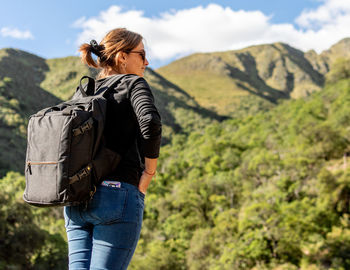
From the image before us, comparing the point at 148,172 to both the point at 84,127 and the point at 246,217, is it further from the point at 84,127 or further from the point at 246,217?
the point at 246,217

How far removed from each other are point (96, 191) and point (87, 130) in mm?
315

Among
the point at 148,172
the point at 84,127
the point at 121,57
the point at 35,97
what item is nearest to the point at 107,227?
the point at 148,172

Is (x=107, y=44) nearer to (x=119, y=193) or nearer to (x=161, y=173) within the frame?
(x=119, y=193)

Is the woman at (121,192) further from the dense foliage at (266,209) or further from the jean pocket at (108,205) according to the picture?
the dense foliage at (266,209)

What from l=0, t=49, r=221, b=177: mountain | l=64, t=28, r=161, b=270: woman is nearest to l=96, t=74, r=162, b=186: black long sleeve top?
l=64, t=28, r=161, b=270: woman

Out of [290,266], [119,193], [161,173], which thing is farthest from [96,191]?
[161,173]

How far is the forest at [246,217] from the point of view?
83.8 feet

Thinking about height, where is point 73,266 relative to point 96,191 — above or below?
below

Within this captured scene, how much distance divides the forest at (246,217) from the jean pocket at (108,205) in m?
20.1

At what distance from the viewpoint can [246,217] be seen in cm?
3328

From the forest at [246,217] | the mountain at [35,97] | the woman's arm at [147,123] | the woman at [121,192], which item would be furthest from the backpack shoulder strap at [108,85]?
the forest at [246,217]

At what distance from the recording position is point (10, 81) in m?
76.8

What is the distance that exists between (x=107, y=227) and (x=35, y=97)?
81.6 m

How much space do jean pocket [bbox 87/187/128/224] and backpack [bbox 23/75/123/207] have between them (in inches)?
1.7
